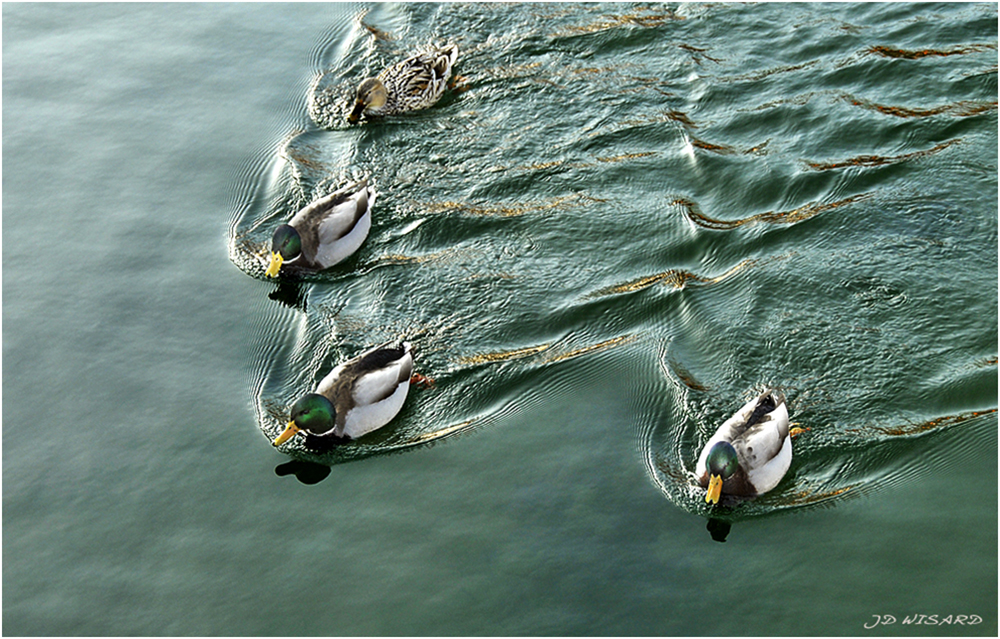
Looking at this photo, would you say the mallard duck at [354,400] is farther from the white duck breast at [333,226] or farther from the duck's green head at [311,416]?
the white duck breast at [333,226]

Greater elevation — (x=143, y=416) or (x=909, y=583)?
(x=143, y=416)

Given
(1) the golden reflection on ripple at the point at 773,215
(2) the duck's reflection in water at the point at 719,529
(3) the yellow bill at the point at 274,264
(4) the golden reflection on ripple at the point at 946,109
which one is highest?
(3) the yellow bill at the point at 274,264

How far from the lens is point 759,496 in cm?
695

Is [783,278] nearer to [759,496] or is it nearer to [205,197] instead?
[759,496]

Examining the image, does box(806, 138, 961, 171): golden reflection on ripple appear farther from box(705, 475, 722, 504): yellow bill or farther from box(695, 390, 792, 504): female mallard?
box(705, 475, 722, 504): yellow bill

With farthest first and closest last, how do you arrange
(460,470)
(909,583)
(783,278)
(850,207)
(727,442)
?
(850,207)
(783,278)
(460,470)
(727,442)
(909,583)

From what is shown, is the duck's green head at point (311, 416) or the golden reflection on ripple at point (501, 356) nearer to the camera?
the duck's green head at point (311, 416)

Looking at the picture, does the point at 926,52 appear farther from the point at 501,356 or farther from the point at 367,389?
the point at 367,389

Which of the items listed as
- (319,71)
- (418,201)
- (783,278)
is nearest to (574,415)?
(783,278)

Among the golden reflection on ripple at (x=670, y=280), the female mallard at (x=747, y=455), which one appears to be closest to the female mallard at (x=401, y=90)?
the golden reflection on ripple at (x=670, y=280)

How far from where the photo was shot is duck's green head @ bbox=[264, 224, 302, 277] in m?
8.96

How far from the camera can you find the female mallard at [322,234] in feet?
29.5

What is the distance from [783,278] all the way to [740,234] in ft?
2.41

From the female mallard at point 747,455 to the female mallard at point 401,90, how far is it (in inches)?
219
